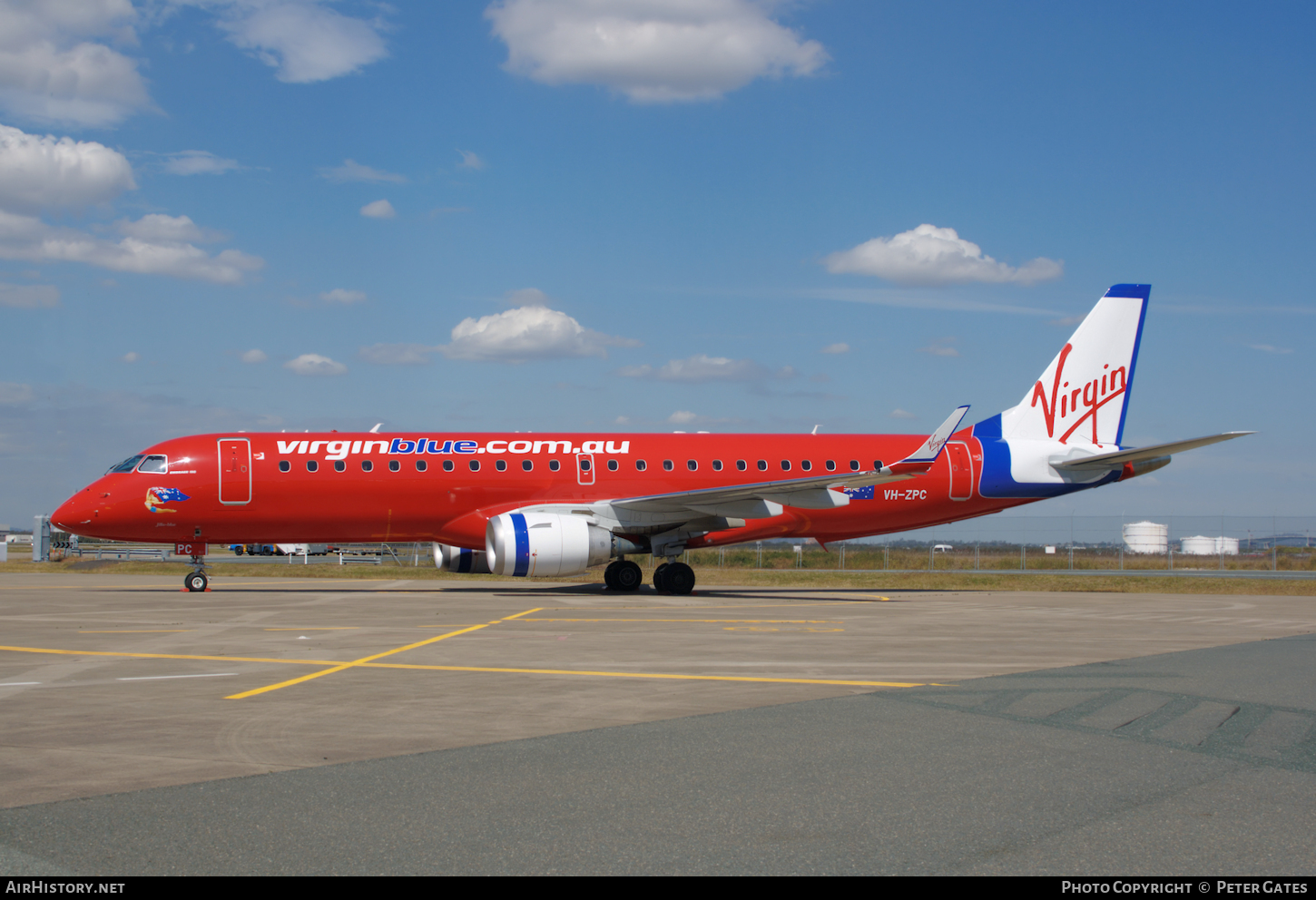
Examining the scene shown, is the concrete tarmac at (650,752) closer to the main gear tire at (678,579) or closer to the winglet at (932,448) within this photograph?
the winglet at (932,448)

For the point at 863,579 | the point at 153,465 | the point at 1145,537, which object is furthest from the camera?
the point at 1145,537

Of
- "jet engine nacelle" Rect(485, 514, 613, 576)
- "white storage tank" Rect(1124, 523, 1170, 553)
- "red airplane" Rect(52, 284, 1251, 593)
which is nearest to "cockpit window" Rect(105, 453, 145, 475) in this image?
"red airplane" Rect(52, 284, 1251, 593)

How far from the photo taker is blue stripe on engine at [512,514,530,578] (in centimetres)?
2238

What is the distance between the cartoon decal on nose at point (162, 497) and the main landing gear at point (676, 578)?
10900mm

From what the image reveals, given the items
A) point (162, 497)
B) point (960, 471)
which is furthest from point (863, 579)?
point (162, 497)

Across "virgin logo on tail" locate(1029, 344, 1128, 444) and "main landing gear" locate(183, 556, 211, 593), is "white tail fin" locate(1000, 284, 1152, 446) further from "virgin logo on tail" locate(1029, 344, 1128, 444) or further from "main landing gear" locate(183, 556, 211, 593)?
"main landing gear" locate(183, 556, 211, 593)

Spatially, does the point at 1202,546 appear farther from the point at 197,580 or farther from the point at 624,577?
the point at 197,580

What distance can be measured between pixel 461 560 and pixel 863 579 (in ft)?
53.1

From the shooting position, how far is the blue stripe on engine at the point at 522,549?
22375 millimetres

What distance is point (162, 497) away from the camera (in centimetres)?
2350

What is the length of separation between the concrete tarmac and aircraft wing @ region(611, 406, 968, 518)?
804cm

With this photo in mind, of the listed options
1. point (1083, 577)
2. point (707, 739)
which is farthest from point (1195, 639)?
point (1083, 577)
